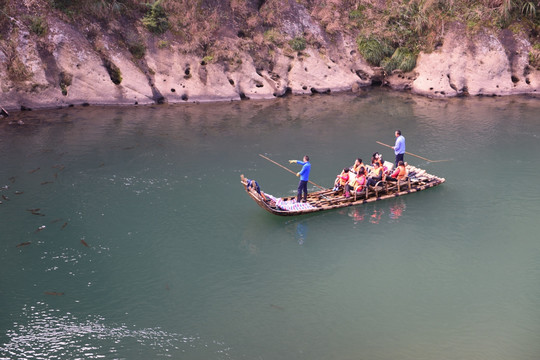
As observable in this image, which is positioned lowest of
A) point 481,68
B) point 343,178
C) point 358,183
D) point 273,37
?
point 358,183

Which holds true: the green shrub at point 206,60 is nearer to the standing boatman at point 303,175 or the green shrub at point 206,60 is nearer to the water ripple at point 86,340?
the standing boatman at point 303,175

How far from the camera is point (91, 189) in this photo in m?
23.8

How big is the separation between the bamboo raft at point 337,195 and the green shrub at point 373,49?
66.4 feet

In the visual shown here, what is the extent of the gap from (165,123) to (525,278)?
23467 mm

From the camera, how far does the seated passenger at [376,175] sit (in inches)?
895

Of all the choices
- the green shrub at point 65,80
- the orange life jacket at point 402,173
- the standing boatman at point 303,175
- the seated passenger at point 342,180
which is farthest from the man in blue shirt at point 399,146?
the green shrub at point 65,80

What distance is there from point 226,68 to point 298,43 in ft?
21.4

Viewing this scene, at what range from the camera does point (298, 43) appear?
136 feet

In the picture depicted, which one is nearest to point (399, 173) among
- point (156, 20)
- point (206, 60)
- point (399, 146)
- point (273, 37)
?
point (399, 146)

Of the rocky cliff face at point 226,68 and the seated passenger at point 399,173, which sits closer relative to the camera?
the seated passenger at point 399,173

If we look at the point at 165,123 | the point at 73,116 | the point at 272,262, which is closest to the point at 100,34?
the point at 73,116

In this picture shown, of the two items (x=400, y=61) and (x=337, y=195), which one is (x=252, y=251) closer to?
(x=337, y=195)

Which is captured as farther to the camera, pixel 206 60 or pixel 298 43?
pixel 298 43

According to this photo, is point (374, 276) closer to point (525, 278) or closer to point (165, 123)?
point (525, 278)
